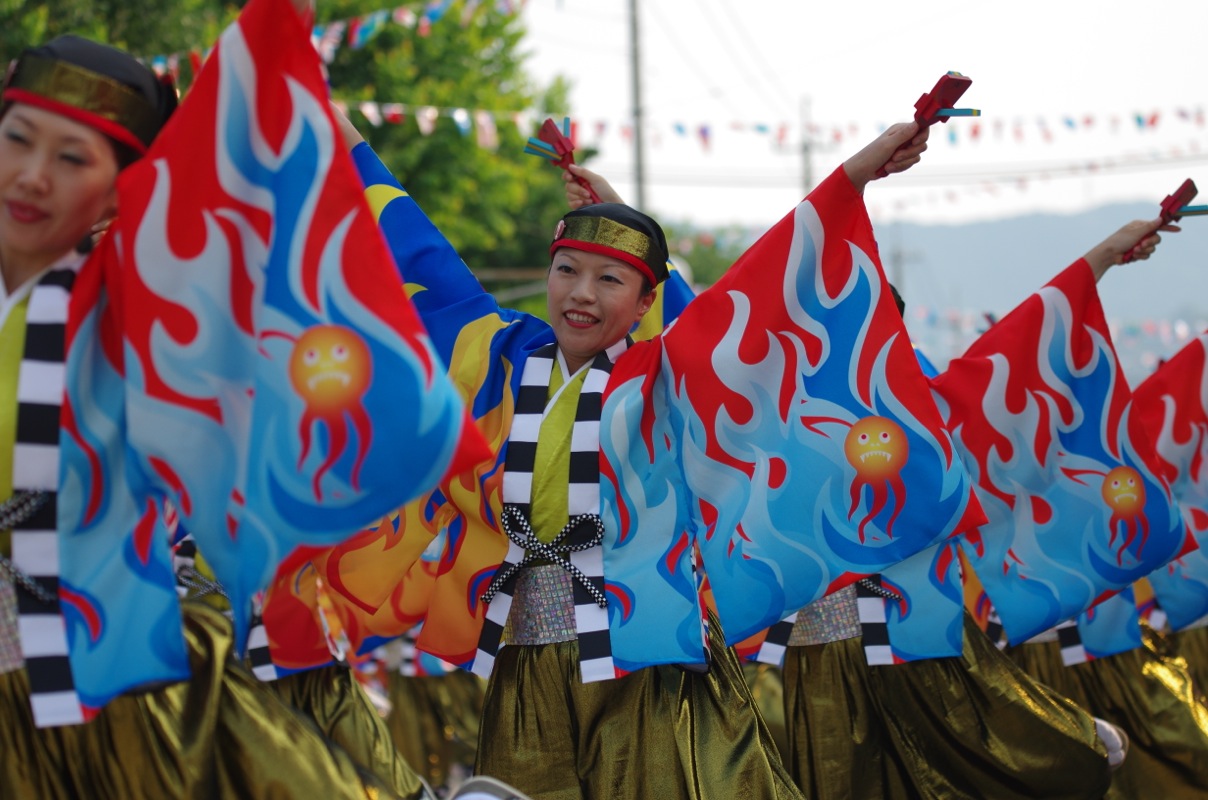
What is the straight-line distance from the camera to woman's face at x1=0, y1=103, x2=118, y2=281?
229cm

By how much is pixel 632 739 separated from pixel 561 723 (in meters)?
0.17

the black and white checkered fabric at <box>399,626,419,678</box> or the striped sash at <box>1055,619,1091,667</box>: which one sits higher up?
the striped sash at <box>1055,619,1091,667</box>

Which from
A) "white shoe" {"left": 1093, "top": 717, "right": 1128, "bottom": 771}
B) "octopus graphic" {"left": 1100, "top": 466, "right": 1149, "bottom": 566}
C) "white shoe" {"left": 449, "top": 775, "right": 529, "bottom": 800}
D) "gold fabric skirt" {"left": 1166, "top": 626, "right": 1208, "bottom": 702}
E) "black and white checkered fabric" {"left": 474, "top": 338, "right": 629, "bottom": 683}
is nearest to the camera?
"white shoe" {"left": 449, "top": 775, "right": 529, "bottom": 800}

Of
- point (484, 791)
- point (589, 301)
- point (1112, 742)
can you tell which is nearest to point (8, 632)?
point (484, 791)

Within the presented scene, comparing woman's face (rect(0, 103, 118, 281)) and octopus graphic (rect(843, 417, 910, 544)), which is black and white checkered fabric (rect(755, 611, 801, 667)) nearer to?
octopus graphic (rect(843, 417, 910, 544))

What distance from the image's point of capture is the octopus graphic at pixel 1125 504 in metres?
4.41

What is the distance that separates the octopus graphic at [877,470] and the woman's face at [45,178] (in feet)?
6.20

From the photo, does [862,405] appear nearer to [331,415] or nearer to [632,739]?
[632,739]

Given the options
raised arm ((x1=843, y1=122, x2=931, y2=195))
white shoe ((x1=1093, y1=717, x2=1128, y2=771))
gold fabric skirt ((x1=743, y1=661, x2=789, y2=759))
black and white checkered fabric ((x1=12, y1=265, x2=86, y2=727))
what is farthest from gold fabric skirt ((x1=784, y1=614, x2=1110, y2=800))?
black and white checkered fabric ((x1=12, y1=265, x2=86, y2=727))

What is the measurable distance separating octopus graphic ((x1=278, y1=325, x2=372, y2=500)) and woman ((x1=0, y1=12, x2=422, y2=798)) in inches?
16.1

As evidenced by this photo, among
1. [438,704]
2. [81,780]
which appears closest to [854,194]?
[81,780]

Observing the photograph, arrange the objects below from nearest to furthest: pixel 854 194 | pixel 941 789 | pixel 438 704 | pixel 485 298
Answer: pixel 854 194, pixel 485 298, pixel 941 789, pixel 438 704

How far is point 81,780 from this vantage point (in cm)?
231

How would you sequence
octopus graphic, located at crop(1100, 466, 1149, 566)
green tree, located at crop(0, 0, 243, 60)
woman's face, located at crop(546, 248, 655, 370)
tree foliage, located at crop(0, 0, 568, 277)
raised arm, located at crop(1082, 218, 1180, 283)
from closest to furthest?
1. woman's face, located at crop(546, 248, 655, 370)
2. raised arm, located at crop(1082, 218, 1180, 283)
3. octopus graphic, located at crop(1100, 466, 1149, 566)
4. green tree, located at crop(0, 0, 243, 60)
5. tree foliage, located at crop(0, 0, 568, 277)
